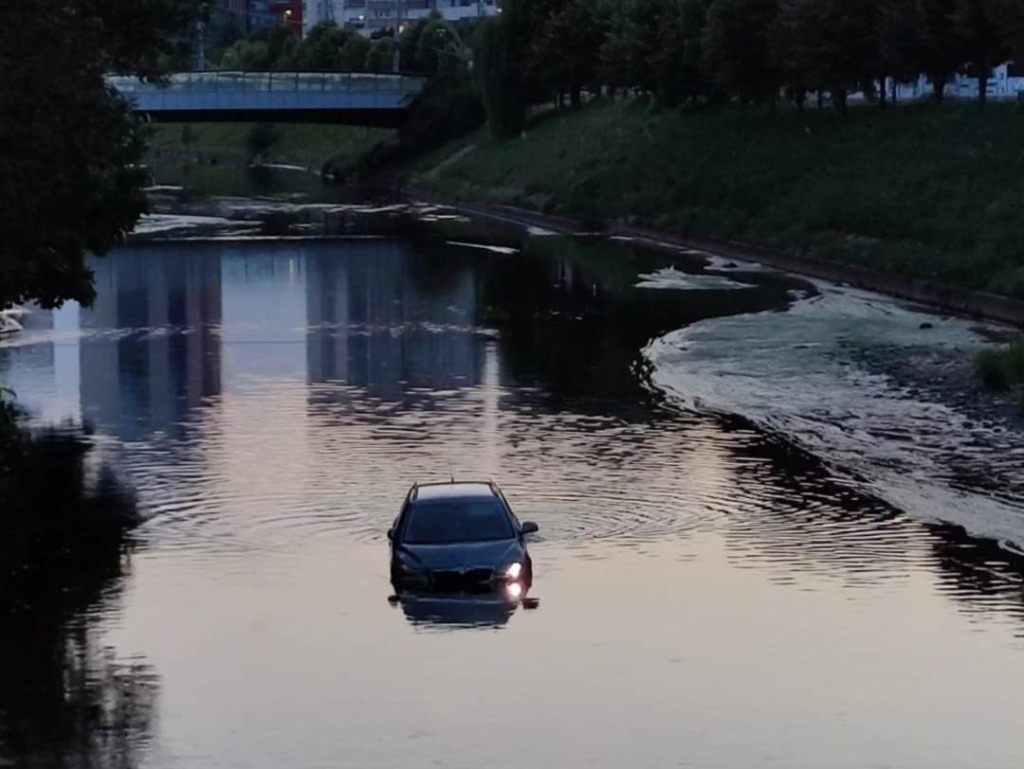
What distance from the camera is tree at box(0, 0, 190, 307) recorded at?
95.4 ft

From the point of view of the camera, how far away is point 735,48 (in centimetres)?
8694

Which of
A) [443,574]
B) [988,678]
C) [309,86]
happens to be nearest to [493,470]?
[443,574]

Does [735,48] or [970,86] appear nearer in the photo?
[735,48]

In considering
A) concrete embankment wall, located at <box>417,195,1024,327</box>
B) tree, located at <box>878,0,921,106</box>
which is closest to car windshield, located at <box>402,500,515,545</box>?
concrete embankment wall, located at <box>417,195,1024,327</box>

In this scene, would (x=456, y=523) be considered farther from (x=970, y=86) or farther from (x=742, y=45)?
(x=970, y=86)

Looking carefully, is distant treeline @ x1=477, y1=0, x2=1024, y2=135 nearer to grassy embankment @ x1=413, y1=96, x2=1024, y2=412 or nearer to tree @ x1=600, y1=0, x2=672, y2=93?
tree @ x1=600, y1=0, x2=672, y2=93

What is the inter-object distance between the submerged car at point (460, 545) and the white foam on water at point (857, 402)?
724cm

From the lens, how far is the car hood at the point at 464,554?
25.6 m

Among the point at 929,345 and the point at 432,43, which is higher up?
the point at 432,43

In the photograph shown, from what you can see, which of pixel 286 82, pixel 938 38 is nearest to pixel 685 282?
pixel 938 38

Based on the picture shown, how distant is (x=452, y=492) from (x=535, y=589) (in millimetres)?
1566

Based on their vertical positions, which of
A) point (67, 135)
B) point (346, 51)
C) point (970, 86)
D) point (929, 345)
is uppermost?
point (346, 51)

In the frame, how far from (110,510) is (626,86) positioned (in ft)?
240

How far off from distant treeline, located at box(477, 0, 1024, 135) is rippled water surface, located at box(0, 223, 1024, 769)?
87.4 ft
